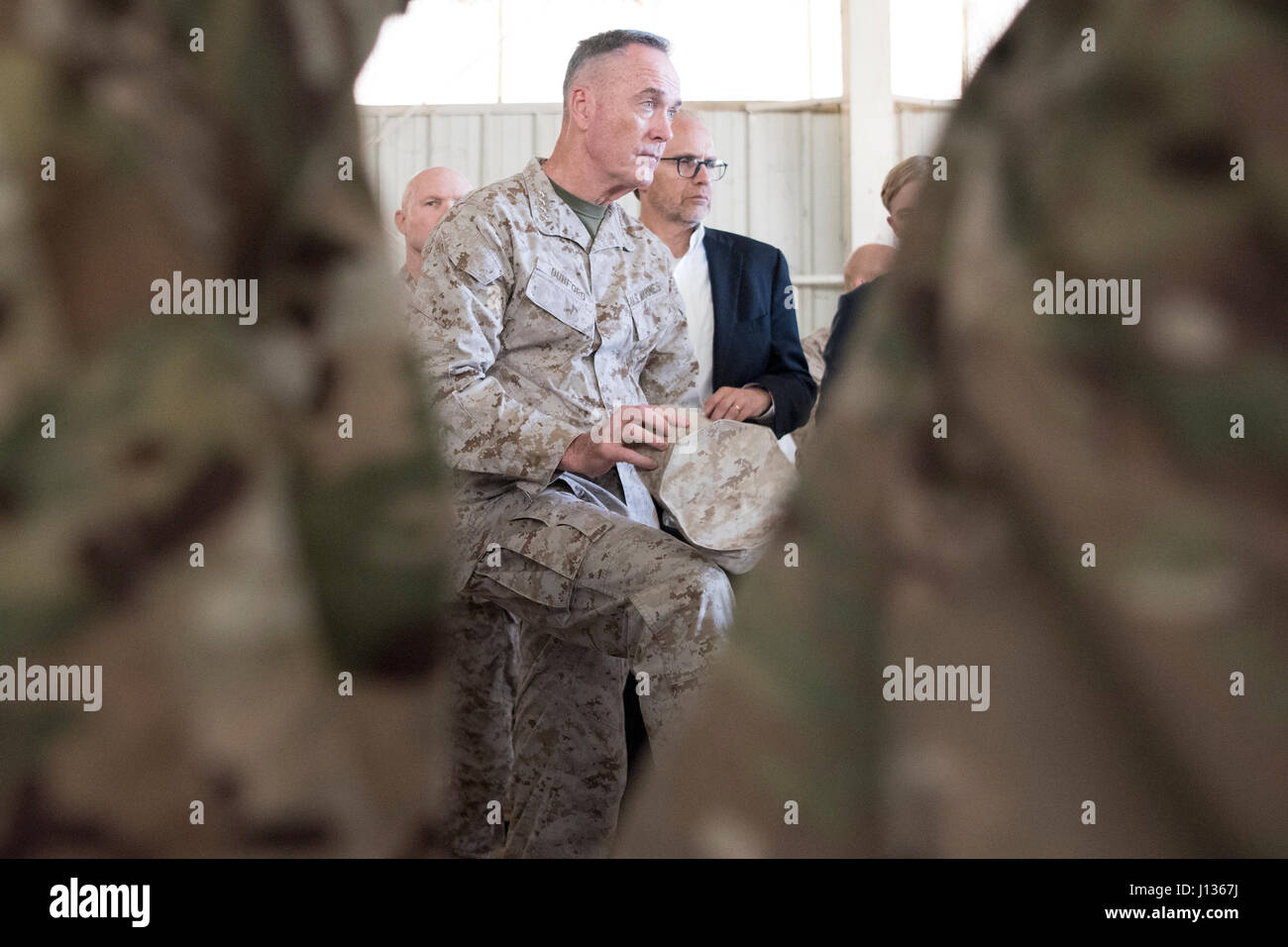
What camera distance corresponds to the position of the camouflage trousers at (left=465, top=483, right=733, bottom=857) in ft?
4.78

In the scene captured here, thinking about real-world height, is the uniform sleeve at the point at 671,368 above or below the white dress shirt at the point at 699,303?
below

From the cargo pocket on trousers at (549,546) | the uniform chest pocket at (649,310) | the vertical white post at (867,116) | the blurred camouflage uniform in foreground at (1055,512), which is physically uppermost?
the vertical white post at (867,116)

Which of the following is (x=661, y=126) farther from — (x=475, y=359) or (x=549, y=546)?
(x=549, y=546)

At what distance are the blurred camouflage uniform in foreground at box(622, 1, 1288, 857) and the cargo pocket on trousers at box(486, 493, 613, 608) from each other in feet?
4.05

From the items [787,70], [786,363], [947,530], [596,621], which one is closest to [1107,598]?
[947,530]

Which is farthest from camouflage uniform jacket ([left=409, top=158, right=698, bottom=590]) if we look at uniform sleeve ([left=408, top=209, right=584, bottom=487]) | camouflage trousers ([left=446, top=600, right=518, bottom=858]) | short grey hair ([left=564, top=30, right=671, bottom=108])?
short grey hair ([left=564, top=30, right=671, bottom=108])

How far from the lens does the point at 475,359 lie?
1.62 metres

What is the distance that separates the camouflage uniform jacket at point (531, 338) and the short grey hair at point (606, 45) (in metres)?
0.25

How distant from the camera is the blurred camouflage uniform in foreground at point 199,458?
0.31m

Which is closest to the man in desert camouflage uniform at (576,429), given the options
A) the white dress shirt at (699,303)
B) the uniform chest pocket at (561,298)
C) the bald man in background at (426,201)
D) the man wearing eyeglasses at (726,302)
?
the uniform chest pocket at (561,298)

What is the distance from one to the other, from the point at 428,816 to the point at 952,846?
166mm

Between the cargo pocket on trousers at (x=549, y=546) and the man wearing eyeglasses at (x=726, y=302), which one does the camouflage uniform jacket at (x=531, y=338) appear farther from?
the man wearing eyeglasses at (x=726, y=302)

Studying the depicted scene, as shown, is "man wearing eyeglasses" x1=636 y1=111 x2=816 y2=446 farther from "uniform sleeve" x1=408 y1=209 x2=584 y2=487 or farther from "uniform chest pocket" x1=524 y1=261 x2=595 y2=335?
"uniform sleeve" x1=408 y1=209 x2=584 y2=487

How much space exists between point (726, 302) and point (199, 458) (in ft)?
6.64
